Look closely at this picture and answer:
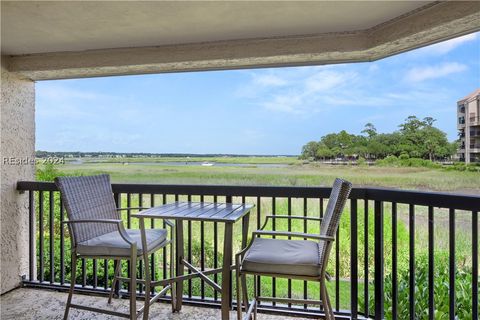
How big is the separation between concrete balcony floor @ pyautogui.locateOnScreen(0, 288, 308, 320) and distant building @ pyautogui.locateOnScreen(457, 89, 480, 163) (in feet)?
7.38

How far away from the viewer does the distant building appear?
281 centimetres

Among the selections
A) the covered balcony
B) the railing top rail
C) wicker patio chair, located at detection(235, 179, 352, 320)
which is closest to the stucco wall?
the covered balcony

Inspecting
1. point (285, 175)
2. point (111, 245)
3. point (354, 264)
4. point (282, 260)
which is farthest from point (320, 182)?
point (111, 245)

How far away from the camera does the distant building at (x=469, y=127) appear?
281 cm

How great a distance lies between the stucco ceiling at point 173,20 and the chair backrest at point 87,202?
1318mm

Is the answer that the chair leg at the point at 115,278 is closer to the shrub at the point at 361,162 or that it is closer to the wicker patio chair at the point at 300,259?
the wicker patio chair at the point at 300,259

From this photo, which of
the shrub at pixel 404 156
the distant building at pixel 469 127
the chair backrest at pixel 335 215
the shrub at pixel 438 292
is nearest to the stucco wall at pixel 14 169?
the chair backrest at pixel 335 215

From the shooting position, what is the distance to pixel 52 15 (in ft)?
8.06

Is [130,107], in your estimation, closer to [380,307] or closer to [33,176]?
[33,176]

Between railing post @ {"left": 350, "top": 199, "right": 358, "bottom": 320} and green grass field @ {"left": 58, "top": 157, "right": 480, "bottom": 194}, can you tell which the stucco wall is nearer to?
green grass field @ {"left": 58, "top": 157, "right": 480, "bottom": 194}

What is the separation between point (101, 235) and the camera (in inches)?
112

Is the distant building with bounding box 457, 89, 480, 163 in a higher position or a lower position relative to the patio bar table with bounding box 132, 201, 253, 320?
higher

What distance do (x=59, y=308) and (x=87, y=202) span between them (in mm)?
1095

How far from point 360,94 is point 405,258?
2.00m
